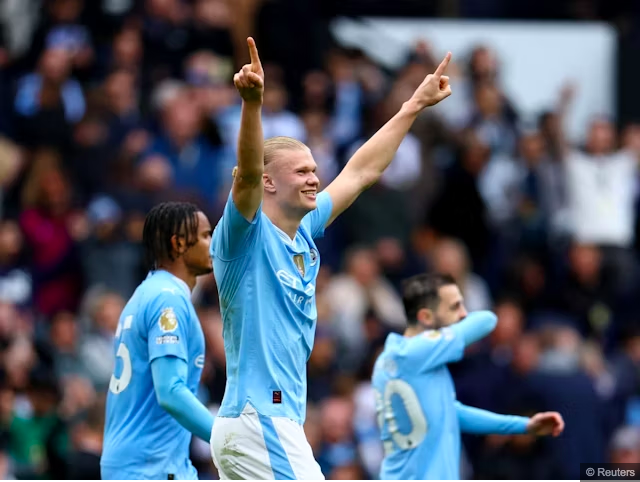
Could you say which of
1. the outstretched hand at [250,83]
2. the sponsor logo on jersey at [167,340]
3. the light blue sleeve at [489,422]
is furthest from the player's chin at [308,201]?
the light blue sleeve at [489,422]

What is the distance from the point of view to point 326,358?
41.2ft

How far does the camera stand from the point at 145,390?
6.89 meters

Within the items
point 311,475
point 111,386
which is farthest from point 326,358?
point 311,475

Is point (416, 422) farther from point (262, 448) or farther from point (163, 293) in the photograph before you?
point (262, 448)

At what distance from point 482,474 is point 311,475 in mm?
6022

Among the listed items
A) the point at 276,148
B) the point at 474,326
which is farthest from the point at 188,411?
the point at 474,326

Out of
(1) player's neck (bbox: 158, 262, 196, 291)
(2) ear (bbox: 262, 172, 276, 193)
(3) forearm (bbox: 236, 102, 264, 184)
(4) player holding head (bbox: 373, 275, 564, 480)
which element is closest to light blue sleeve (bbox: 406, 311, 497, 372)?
(4) player holding head (bbox: 373, 275, 564, 480)

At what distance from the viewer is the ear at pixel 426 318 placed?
325 inches

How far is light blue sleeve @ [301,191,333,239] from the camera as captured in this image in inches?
258

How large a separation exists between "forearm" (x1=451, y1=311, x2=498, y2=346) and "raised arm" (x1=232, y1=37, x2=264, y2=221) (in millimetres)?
2489

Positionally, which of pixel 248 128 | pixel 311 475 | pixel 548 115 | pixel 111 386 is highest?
pixel 548 115

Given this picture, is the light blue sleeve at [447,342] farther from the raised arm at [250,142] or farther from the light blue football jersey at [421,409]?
the raised arm at [250,142]

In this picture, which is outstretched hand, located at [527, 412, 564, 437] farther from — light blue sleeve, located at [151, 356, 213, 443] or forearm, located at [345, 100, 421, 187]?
light blue sleeve, located at [151, 356, 213, 443]

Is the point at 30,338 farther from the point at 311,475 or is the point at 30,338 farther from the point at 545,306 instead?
the point at 311,475
